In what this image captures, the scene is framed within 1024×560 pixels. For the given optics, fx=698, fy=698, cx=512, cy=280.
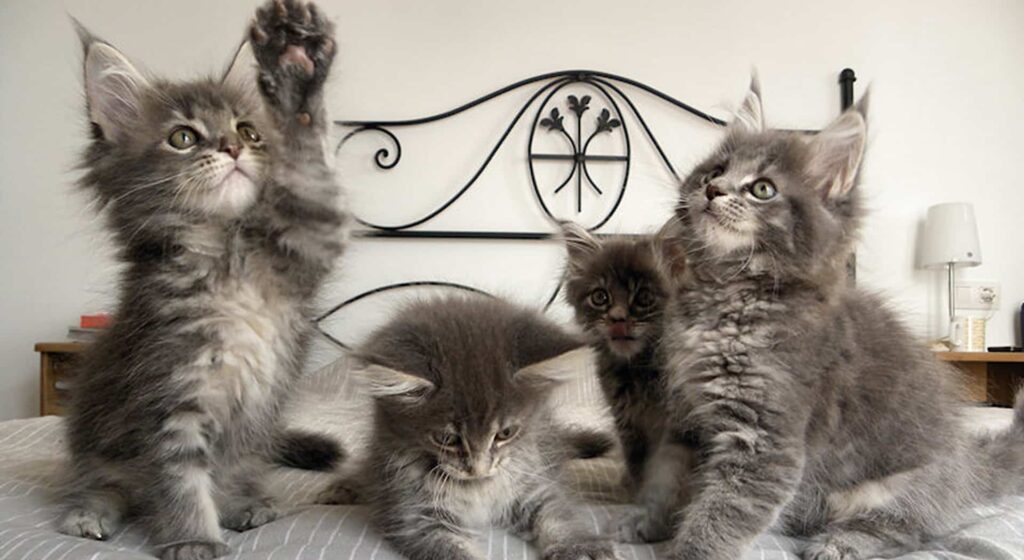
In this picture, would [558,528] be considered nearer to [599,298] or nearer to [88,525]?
[599,298]

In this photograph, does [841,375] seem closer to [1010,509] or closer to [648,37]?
[1010,509]

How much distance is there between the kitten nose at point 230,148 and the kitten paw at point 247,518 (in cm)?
63

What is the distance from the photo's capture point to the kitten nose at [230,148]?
115 cm

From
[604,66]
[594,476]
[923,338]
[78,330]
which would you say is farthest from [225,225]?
[604,66]

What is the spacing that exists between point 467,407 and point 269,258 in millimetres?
423

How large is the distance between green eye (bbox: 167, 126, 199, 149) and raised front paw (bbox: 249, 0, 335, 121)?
0.49 ft

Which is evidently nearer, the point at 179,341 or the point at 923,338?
the point at 179,341

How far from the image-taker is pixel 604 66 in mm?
3629

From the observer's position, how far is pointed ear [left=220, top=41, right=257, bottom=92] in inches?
49.2

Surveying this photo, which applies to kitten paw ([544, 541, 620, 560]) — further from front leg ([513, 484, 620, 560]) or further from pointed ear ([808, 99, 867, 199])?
pointed ear ([808, 99, 867, 199])

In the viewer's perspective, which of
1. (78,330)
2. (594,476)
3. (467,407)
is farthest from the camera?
(78,330)

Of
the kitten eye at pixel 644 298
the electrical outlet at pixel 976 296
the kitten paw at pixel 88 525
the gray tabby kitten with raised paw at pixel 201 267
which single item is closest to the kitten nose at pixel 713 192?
the kitten eye at pixel 644 298

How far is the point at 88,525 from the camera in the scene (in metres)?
1.13

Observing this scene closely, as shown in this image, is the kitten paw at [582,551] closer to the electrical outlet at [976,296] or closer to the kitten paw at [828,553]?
the kitten paw at [828,553]
